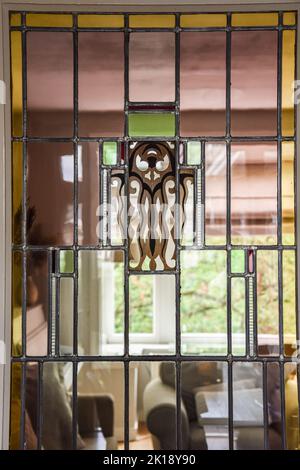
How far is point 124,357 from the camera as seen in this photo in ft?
5.47

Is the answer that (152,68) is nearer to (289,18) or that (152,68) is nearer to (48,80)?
(48,80)

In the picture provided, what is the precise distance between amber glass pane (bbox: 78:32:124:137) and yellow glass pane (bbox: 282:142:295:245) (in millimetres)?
490

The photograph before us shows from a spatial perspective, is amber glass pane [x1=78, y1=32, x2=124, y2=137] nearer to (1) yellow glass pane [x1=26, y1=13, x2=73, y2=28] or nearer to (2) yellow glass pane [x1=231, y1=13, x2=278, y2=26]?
(1) yellow glass pane [x1=26, y1=13, x2=73, y2=28]

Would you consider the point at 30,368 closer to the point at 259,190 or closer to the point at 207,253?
A: the point at 207,253

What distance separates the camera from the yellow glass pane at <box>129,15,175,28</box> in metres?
1.68

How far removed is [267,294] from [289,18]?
82 cm

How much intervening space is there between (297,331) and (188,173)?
0.56 meters

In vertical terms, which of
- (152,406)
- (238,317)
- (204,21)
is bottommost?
(152,406)

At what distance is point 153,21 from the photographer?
5.52ft

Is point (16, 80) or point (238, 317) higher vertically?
point (16, 80)

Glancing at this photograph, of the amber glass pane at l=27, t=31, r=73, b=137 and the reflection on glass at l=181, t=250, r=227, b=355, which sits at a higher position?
the amber glass pane at l=27, t=31, r=73, b=137

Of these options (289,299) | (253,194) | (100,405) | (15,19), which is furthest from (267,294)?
(15,19)

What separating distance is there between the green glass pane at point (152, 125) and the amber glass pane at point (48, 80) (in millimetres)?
192

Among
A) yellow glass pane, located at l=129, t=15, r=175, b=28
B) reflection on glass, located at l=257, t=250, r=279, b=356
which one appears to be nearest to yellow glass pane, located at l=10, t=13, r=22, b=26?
yellow glass pane, located at l=129, t=15, r=175, b=28
